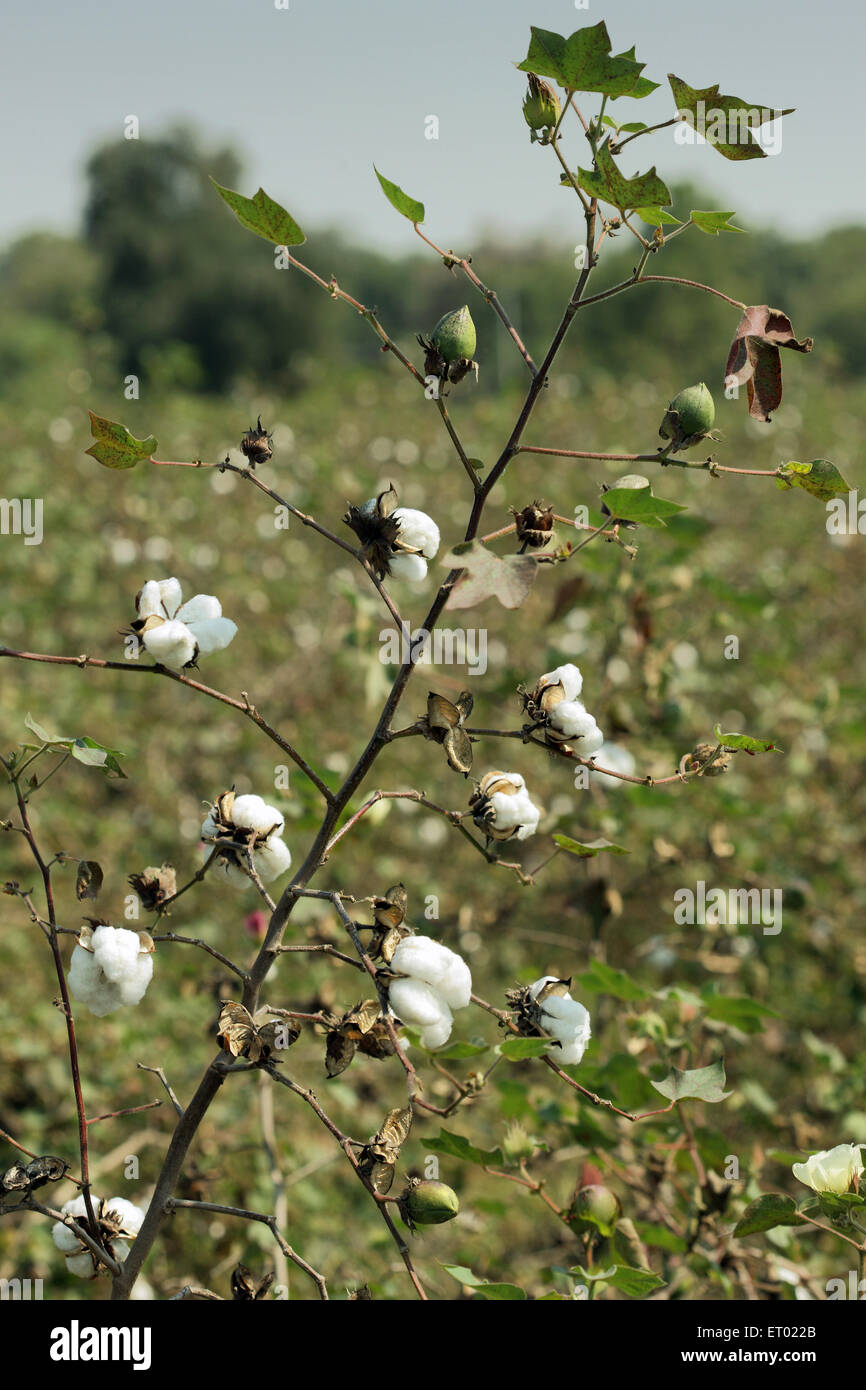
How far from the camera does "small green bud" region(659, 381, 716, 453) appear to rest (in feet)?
2.46

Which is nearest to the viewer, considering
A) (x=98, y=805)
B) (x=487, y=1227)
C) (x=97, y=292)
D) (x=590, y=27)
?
(x=590, y=27)

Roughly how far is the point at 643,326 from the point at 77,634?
15107 mm

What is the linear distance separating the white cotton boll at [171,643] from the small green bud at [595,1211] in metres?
0.60

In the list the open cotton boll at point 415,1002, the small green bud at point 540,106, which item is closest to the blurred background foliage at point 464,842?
the small green bud at point 540,106

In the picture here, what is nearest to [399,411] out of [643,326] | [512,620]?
[512,620]

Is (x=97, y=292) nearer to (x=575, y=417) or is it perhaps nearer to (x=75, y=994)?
(x=575, y=417)

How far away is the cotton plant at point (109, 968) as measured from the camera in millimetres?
702

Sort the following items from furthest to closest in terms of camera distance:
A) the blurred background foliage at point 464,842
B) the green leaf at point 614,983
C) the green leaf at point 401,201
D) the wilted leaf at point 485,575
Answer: the blurred background foliage at point 464,842, the green leaf at point 614,983, the green leaf at point 401,201, the wilted leaf at point 485,575

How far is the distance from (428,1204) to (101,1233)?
0.27m

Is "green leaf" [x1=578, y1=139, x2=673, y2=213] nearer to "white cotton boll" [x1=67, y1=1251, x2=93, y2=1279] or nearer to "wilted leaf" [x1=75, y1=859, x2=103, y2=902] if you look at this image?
"wilted leaf" [x1=75, y1=859, x2=103, y2=902]

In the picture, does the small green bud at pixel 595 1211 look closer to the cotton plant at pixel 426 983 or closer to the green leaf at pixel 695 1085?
the green leaf at pixel 695 1085

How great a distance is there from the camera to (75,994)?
2.36 feet

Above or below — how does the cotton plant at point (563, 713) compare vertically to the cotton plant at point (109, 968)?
above

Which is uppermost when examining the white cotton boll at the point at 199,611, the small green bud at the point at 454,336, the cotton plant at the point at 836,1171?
the small green bud at the point at 454,336
